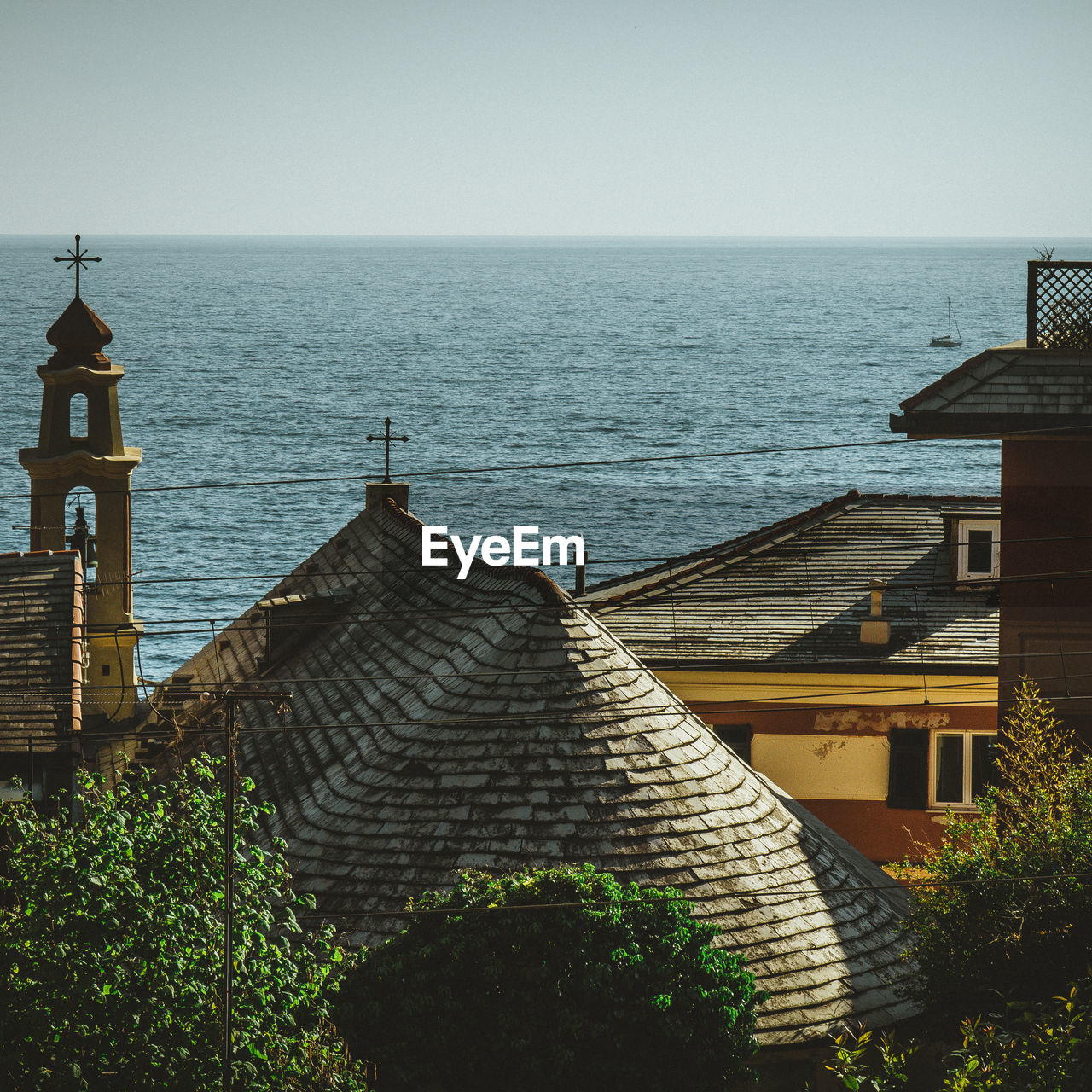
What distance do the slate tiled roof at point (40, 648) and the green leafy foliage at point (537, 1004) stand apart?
38.0ft

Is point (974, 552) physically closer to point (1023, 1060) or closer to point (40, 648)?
point (40, 648)

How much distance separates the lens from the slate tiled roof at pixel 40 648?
77.6ft

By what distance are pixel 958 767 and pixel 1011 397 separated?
760 centimetres

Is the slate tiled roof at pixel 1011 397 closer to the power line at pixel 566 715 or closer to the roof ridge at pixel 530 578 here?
the power line at pixel 566 715

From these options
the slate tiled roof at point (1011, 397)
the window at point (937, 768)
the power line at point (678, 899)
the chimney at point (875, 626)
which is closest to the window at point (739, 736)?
the window at point (937, 768)

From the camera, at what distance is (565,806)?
1555 centimetres

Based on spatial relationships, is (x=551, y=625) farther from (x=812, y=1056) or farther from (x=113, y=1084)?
(x=113, y=1084)

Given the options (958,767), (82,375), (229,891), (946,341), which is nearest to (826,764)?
(958,767)

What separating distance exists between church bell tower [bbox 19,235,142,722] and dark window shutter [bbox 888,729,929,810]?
1397 centimetres

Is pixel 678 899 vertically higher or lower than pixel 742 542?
lower

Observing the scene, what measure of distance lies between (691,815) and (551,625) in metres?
2.77

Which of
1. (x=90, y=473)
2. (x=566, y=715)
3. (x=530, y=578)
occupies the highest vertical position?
(x=90, y=473)

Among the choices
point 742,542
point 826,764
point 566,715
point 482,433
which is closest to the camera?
point 566,715

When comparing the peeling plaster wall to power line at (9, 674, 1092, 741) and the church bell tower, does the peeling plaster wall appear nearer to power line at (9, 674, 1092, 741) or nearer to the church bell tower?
power line at (9, 674, 1092, 741)
